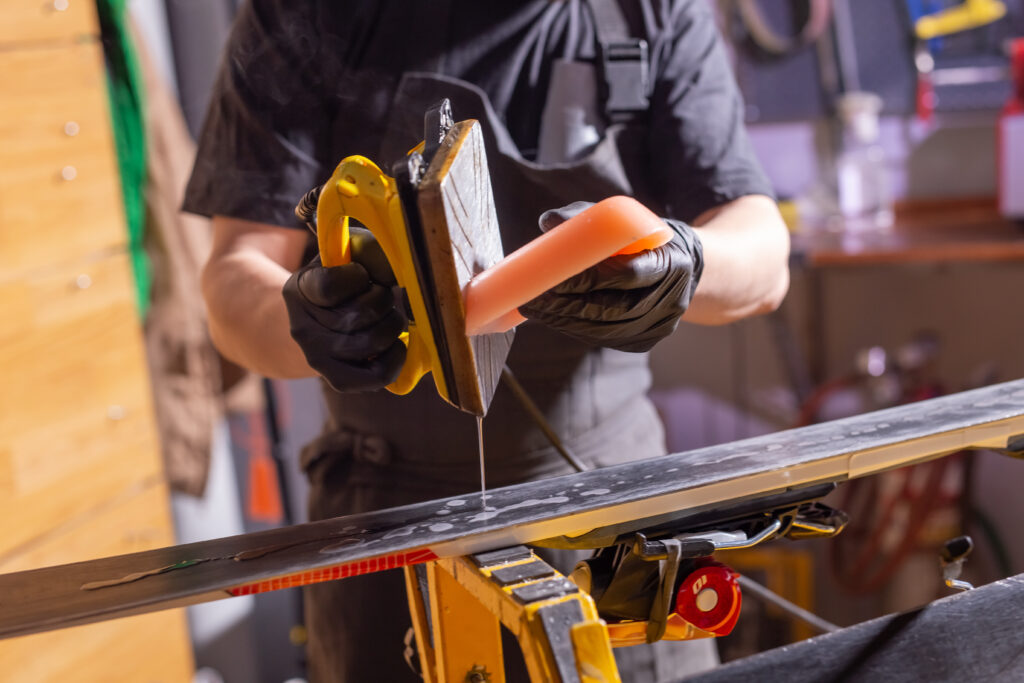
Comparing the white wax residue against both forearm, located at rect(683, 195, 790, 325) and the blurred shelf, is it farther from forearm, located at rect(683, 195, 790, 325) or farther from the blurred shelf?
the blurred shelf

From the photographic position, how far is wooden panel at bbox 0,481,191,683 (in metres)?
1.47

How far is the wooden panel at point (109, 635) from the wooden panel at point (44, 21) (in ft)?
2.79

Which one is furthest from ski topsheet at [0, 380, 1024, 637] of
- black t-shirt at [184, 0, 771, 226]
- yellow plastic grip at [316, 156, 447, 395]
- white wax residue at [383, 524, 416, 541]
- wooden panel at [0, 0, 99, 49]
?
wooden panel at [0, 0, 99, 49]

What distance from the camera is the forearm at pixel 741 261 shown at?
814 mm

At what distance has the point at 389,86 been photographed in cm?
87

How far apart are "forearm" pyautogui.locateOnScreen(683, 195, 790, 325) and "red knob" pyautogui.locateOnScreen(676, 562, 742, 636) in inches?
11.7

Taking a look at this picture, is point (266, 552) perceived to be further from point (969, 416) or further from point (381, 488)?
point (969, 416)

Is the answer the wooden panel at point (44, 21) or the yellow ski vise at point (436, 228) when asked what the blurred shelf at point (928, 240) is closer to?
the yellow ski vise at point (436, 228)

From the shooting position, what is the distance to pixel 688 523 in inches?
24.2

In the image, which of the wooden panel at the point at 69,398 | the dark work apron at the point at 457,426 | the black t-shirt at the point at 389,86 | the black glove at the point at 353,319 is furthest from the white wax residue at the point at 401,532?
the wooden panel at the point at 69,398

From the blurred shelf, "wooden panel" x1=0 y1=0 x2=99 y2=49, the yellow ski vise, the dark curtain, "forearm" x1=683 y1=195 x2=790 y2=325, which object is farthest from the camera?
the dark curtain

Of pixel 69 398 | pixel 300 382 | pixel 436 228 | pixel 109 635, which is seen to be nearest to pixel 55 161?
pixel 69 398

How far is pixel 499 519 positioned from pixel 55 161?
132cm

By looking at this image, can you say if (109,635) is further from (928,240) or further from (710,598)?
(928,240)
